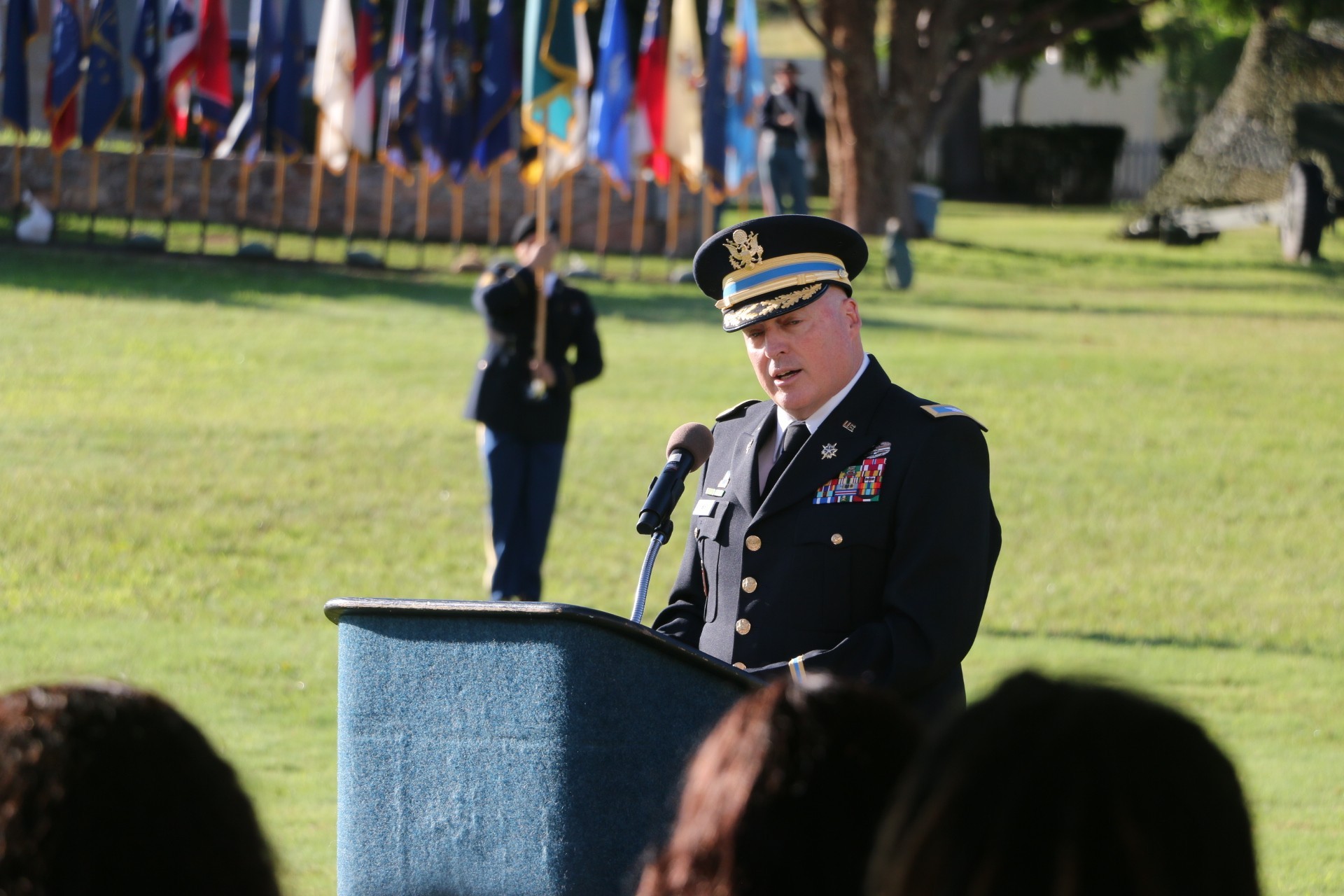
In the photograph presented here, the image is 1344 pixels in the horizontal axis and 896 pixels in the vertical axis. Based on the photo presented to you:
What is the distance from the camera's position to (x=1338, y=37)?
30.3m

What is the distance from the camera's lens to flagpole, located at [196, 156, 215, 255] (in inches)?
854

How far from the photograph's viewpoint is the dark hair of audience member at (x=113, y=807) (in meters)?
1.53

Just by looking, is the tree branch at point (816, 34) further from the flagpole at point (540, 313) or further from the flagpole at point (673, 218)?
the flagpole at point (540, 313)

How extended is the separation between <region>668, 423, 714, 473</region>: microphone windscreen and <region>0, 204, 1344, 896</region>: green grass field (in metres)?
1.03

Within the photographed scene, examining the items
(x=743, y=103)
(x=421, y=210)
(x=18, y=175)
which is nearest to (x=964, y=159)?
(x=743, y=103)

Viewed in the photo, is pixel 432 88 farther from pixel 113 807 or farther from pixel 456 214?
pixel 113 807

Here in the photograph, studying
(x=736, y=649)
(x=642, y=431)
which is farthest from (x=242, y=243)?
(x=736, y=649)

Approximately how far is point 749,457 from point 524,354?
616 cm

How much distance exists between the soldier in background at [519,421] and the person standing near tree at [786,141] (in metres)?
14.8

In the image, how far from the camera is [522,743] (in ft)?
9.68

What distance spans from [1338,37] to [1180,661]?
80.1 ft

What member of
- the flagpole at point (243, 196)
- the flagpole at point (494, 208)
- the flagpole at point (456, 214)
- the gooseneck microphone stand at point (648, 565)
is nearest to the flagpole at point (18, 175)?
the flagpole at point (243, 196)

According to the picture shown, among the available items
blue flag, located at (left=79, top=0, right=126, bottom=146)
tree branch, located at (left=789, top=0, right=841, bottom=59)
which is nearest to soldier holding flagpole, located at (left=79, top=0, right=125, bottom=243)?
blue flag, located at (left=79, top=0, right=126, bottom=146)

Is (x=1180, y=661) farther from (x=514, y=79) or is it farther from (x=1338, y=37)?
(x=1338, y=37)
